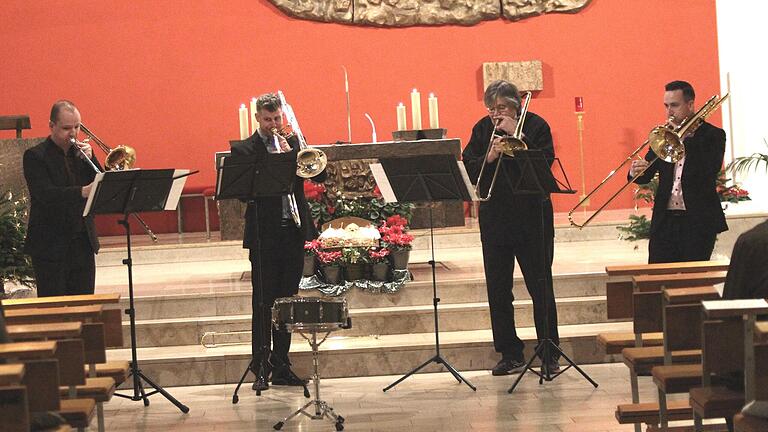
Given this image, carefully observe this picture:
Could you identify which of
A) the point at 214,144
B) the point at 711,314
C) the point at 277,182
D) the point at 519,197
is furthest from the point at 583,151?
the point at 711,314

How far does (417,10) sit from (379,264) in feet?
13.5

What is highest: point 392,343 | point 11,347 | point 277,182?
point 277,182

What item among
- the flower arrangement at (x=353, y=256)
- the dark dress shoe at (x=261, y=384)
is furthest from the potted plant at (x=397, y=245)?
the dark dress shoe at (x=261, y=384)

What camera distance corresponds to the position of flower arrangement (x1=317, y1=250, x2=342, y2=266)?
21.1 ft

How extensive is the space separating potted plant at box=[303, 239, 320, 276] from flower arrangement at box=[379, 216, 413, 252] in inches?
16.1

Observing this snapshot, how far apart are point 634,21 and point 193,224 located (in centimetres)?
446

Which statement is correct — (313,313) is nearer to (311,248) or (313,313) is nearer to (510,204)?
(510,204)

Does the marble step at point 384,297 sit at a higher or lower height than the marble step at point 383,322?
higher

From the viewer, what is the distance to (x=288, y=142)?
560 cm

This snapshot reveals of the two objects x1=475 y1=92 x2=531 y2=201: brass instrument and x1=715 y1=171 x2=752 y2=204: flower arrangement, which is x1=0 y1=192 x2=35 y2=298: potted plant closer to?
x1=475 y1=92 x2=531 y2=201: brass instrument

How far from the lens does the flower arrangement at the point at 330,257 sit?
6.43 meters

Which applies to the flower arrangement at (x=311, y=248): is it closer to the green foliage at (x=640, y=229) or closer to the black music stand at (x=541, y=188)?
the black music stand at (x=541, y=188)

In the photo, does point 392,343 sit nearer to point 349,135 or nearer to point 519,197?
point 519,197

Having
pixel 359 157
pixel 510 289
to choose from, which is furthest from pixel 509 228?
pixel 359 157
